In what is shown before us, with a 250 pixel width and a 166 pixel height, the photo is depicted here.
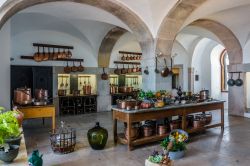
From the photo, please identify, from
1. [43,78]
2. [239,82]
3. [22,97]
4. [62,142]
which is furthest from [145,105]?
[239,82]

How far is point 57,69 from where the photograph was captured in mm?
7176

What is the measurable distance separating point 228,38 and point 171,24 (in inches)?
122

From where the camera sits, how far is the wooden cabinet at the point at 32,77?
6.42 metres

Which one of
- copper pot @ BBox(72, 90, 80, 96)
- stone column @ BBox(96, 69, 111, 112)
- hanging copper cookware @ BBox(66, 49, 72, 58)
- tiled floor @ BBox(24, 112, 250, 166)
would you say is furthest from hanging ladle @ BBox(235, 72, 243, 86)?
hanging copper cookware @ BBox(66, 49, 72, 58)

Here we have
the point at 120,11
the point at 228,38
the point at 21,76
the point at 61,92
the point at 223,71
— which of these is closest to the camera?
the point at 120,11

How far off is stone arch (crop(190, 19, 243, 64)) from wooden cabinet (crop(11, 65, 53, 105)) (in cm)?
521

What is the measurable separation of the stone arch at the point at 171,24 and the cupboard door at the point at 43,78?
4.12m

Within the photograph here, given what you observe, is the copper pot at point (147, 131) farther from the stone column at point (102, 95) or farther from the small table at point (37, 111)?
the stone column at point (102, 95)

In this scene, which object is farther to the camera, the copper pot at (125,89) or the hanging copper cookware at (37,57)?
the copper pot at (125,89)

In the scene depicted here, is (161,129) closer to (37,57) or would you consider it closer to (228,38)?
(228,38)

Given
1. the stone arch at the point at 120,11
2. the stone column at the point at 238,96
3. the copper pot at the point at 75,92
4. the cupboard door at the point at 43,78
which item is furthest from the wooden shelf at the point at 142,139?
the stone column at the point at 238,96

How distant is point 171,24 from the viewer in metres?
4.78

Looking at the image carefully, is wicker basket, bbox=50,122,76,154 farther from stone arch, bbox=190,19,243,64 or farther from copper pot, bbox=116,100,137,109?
stone arch, bbox=190,19,243,64

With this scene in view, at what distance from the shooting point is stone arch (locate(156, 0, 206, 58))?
4504 mm
